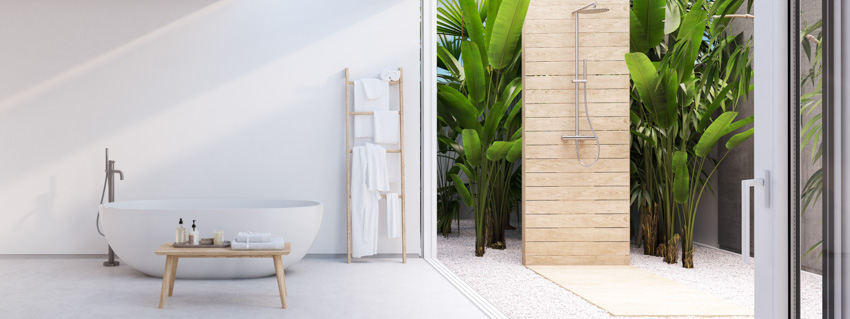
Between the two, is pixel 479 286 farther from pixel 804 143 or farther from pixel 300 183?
pixel 804 143

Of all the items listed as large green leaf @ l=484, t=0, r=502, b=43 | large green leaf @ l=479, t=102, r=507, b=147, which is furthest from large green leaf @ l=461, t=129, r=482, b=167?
large green leaf @ l=484, t=0, r=502, b=43

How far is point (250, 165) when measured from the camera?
504cm

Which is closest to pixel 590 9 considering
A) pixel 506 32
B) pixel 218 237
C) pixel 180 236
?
pixel 506 32

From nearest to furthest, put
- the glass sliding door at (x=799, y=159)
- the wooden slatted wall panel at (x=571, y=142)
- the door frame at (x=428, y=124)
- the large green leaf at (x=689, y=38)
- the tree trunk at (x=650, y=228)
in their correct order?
the glass sliding door at (x=799, y=159), the large green leaf at (x=689, y=38), the wooden slatted wall panel at (x=571, y=142), the door frame at (x=428, y=124), the tree trunk at (x=650, y=228)

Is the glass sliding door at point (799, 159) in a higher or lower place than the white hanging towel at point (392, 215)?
higher

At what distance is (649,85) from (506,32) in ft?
3.57

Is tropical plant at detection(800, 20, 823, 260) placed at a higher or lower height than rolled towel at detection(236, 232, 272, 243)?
higher

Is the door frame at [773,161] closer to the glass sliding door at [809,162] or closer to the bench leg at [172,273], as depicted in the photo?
the glass sliding door at [809,162]

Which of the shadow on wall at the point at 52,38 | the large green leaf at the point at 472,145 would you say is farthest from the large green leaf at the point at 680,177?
the shadow on wall at the point at 52,38

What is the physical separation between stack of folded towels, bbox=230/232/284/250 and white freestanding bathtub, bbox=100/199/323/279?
1.60ft

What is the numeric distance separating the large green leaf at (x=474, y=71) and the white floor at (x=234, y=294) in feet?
4.84

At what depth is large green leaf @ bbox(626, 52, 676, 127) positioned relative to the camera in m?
4.66

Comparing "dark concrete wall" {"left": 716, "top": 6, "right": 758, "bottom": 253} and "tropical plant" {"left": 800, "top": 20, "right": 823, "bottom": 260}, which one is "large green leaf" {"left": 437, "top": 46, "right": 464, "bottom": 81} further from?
"tropical plant" {"left": 800, "top": 20, "right": 823, "bottom": 260}

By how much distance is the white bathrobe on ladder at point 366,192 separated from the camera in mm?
4883
